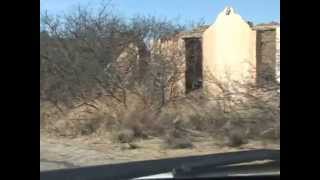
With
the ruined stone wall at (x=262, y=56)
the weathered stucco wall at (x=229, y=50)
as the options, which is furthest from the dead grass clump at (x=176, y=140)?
the ruined stone wall at (x=262, y=56)

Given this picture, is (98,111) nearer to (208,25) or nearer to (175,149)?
(175,149)

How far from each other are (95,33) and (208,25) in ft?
4.29

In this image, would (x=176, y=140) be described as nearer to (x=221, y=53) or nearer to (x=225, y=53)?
(x=221, y=53)

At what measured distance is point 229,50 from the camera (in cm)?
657

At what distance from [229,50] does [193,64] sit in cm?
62

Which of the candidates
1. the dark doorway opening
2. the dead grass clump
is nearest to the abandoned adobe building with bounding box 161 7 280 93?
the dark doorway opening

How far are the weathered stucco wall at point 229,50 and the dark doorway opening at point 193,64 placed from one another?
7 cm

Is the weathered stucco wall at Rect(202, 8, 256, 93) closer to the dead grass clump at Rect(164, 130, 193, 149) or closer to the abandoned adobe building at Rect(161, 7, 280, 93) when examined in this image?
the abandoned adobe building at Rect(161, 7, 280, 93)

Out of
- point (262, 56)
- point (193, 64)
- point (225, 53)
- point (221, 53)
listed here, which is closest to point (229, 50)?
point (225, 53)

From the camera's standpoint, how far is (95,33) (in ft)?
17.5

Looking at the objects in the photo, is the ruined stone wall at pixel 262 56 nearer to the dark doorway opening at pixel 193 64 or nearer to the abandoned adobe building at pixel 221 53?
the abandoned adobe building at pixel 221 53
